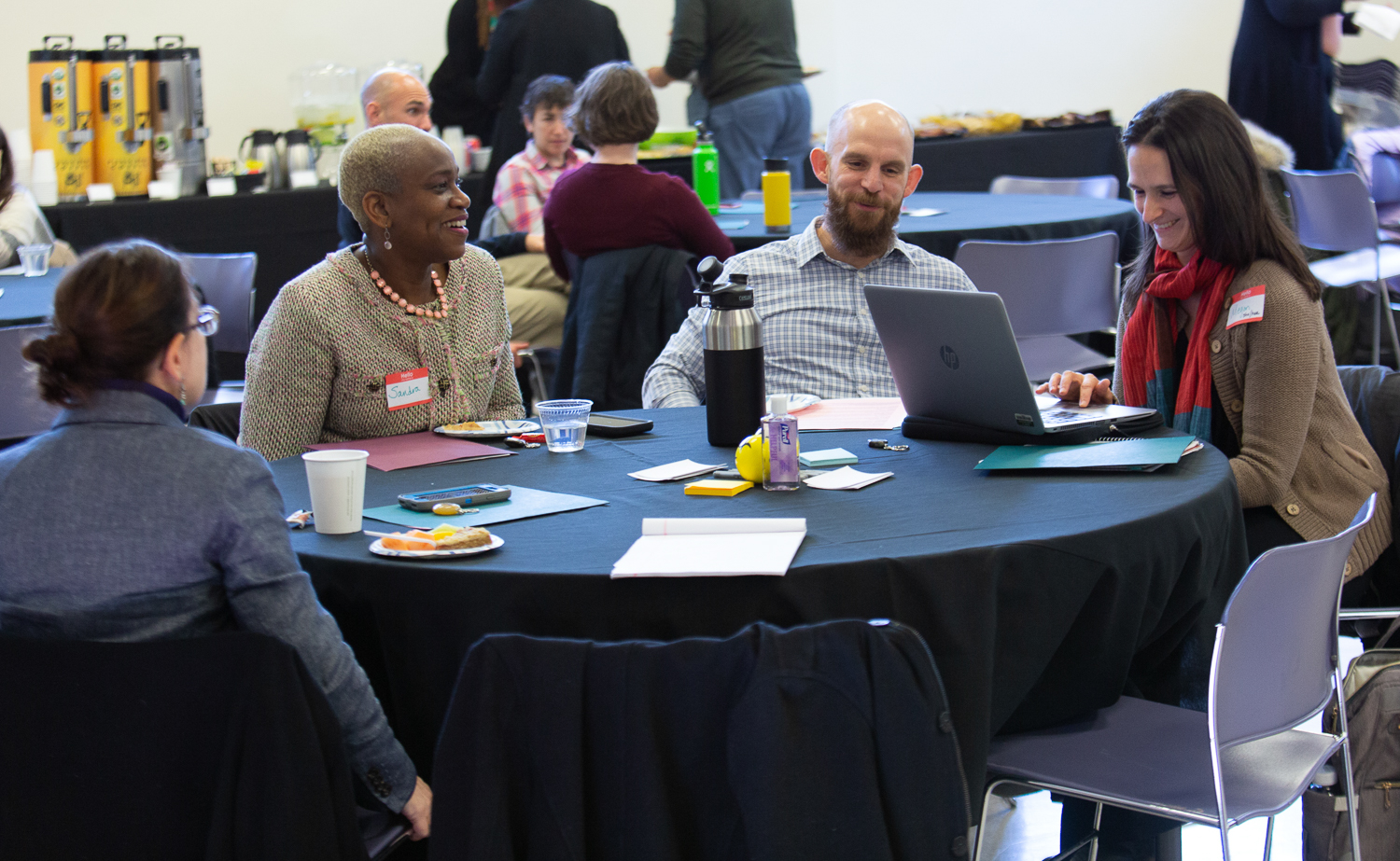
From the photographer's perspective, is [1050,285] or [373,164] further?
[1050,285]

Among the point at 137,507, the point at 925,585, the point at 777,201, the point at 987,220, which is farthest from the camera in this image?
the point at 987,220

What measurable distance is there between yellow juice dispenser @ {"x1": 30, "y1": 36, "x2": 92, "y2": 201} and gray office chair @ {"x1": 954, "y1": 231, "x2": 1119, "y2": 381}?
353cm

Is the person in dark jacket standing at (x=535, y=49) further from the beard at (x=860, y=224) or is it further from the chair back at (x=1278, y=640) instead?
the chair back at (x=1278, y=640)

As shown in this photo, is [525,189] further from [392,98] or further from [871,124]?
[871,124]

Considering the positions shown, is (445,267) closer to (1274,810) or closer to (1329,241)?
(1274,810)

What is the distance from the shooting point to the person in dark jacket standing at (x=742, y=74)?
592 centimetres

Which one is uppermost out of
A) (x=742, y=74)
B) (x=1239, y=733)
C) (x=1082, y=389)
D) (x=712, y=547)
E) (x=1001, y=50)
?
(x=1001, y=50)

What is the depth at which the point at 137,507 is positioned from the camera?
1.29m

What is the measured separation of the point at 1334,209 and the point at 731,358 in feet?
12.9

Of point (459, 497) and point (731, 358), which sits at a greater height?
point (731, 358)

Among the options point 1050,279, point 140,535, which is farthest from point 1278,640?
point 1050,279

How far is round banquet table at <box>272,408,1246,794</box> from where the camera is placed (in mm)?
1429

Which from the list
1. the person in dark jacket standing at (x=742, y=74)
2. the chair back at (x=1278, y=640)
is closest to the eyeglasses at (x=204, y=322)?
the chair back at (x=1278, y=640)

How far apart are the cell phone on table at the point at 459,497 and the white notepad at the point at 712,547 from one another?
0.81 feet
